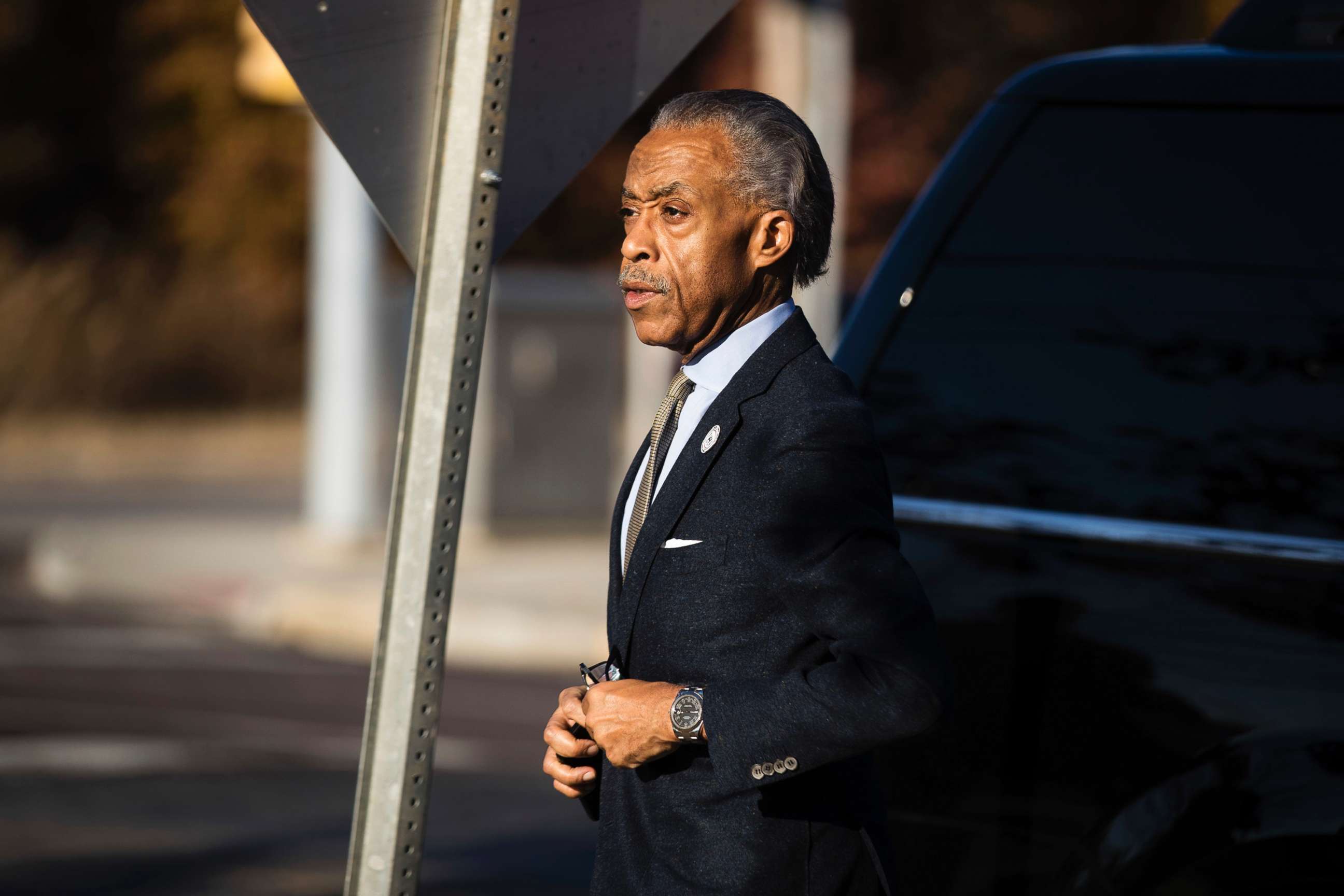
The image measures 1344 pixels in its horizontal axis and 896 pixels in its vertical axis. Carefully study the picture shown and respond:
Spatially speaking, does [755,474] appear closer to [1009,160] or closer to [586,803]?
[586,803]

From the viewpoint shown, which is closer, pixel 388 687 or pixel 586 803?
pixel 388 687

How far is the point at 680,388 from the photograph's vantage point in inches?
100

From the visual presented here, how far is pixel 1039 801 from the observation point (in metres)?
2.73

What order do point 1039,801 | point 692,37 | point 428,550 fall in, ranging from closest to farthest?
point 428,550 → point 692,37 → point 1039,801

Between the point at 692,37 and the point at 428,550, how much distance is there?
2.74 ft

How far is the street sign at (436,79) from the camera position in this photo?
89.1 inches

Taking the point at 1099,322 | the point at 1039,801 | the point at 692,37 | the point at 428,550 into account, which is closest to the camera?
the point at 428,550

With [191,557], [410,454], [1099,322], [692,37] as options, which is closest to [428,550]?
[410,454]

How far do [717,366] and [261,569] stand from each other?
36.8 ft

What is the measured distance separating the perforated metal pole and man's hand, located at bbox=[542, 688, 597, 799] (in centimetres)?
19

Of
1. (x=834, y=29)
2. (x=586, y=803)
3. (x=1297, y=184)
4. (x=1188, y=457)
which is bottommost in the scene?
(x=586, y=803)

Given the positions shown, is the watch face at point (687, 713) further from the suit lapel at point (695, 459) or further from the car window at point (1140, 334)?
the car window at point (1140, 334)

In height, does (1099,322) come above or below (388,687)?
above

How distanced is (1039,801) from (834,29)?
8170 millimetres
